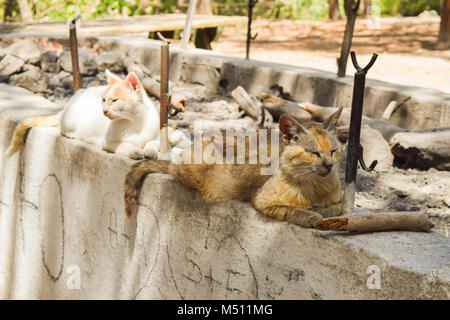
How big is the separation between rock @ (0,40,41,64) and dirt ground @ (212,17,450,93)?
14.8 feet

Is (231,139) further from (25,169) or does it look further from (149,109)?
(25,169)

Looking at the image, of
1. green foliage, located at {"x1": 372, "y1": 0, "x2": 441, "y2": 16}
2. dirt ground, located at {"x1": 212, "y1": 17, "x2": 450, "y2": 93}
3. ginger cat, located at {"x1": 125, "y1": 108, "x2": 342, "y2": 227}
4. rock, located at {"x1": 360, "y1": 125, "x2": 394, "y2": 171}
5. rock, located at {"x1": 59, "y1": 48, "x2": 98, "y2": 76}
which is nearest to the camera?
ginger cat, located at {"x1": 125, "y1": 108, "x2": 342, "y2": 227}

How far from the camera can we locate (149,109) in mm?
3664

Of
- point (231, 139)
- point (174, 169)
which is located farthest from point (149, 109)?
point (231, 139)

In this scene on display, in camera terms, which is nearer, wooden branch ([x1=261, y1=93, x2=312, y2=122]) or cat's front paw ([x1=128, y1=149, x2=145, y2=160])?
cat's front paw ([x1=128, y1=149, x2=145, y2=160])

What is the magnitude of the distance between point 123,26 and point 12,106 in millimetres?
4995

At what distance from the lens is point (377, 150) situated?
172 inches

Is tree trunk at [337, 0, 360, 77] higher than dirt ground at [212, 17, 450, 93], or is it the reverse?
tree trunk at [337, 0, 360, 77]

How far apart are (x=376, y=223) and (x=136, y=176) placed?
147 centimetres

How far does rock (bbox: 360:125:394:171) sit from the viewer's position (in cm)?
434

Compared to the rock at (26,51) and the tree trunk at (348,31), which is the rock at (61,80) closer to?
the rock at (26,51)

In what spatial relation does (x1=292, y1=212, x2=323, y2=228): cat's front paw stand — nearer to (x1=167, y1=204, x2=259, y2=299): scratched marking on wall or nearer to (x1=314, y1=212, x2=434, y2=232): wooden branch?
(x1=314, y1=212, x2=434, y2=232): wooden branch

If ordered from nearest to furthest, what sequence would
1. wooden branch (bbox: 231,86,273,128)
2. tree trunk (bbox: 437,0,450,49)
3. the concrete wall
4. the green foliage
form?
the concrete wall < wooden branch (bbox: 231,86,273,128) < tree trunk (bbox: 437,0,450,49) < the green foliage

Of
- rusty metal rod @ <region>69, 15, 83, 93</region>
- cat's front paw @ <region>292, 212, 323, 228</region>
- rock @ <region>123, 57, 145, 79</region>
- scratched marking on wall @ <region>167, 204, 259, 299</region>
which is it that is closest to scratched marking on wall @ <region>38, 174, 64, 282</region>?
rusty metal rod @ <region>69, 15, 83, 93</region>
